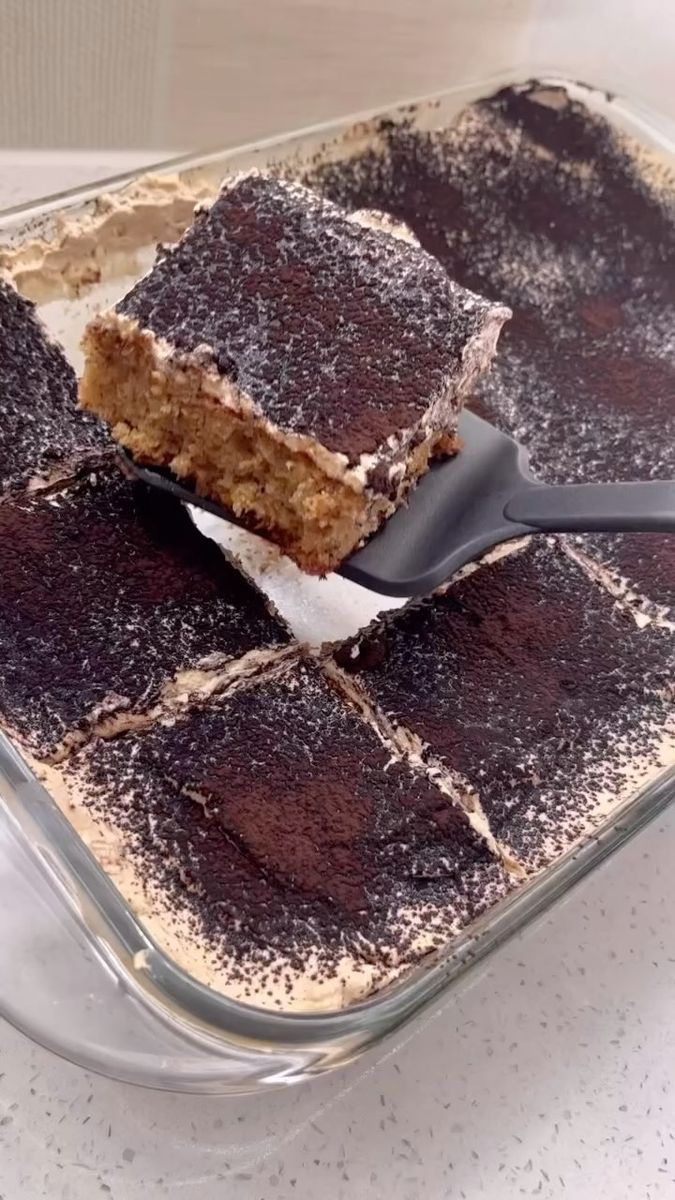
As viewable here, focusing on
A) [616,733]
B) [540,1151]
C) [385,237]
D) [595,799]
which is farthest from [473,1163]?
[385,237]

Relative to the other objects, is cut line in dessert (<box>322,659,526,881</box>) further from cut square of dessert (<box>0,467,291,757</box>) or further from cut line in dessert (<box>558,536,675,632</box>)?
cut line in dessert (<box>558,536,675,632</box>)

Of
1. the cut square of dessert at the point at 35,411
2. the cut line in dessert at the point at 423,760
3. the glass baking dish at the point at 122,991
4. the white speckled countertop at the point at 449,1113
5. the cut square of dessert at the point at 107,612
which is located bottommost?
the white speckled countertop at the point at 449,1113

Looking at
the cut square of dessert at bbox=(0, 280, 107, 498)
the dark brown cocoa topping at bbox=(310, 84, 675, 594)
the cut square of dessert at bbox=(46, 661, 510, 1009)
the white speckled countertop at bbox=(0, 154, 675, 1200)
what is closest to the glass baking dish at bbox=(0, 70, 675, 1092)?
the cut square of dessert at bbox=(46, 661, 510, 1009)

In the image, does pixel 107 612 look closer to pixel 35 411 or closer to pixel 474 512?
pixel 35 411

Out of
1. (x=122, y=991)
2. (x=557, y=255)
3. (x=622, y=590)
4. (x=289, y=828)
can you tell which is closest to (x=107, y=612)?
(x=289, y=828)

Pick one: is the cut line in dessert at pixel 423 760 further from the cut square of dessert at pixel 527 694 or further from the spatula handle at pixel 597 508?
the spatula handle at pixel 597 508

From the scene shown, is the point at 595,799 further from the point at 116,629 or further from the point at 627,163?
the point at 627,163

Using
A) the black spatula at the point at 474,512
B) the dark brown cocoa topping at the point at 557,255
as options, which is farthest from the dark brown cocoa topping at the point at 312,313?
the dark brown cocoa topping at the point at 557,255
